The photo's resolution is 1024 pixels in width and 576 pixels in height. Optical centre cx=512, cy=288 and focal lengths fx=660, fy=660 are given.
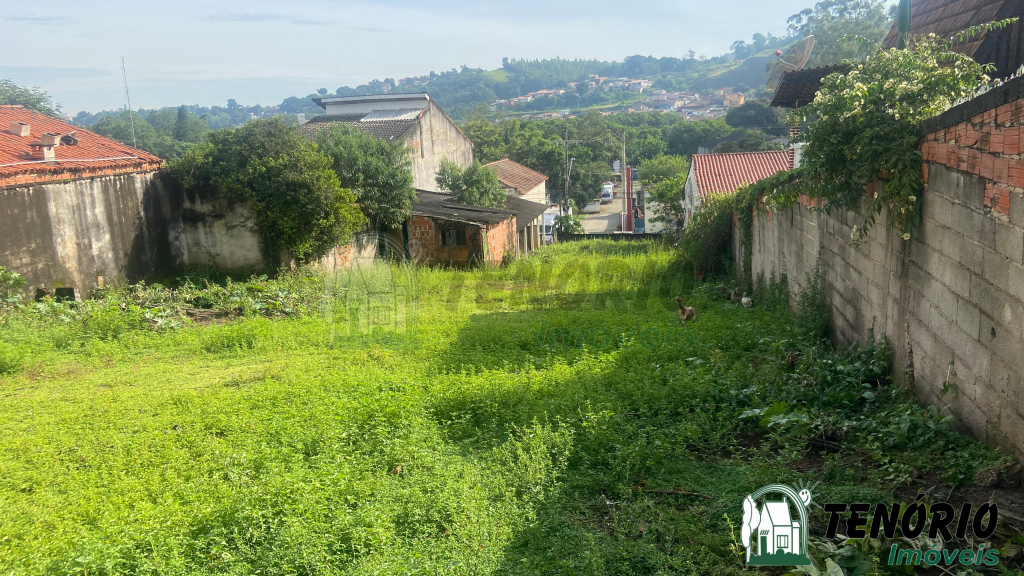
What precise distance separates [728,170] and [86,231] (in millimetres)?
19910

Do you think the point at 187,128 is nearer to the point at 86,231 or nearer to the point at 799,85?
the point at 86,231

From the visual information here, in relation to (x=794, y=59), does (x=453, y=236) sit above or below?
below

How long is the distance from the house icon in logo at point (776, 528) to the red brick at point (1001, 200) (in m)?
2.01

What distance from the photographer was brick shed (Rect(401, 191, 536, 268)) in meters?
17.9

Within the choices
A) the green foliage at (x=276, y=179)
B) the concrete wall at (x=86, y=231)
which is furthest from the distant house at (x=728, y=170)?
the concrete wall at (x=86, y=231)

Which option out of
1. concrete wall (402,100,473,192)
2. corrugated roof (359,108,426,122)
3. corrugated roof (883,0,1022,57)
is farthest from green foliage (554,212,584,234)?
corrugated roof (883,0,1022,57)

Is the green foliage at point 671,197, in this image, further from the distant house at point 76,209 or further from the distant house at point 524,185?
the distant house at point 76,209

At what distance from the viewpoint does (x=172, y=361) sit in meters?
8.61

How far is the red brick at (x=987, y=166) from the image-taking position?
394 centimetres

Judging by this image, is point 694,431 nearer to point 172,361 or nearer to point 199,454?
point 199,454

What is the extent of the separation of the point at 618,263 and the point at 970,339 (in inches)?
477

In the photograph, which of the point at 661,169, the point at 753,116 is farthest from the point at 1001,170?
the point at 753,116

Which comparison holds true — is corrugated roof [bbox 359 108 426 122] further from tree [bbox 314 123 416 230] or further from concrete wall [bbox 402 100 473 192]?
tree [bbox 314 123 416 230]

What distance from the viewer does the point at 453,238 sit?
1828cm
